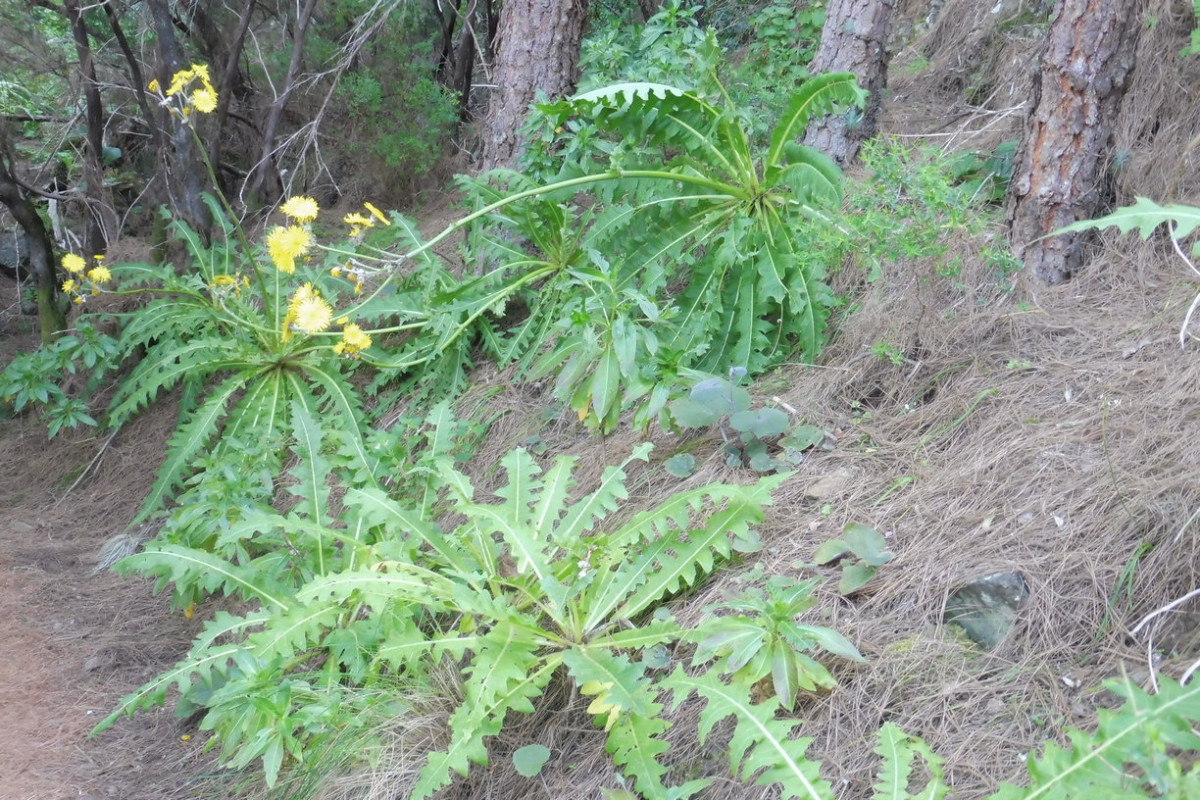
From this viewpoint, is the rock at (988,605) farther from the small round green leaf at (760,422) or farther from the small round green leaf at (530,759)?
the small round green leaf at (530,759)

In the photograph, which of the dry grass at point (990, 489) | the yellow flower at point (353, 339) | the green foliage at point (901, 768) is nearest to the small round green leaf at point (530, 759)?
the dry grass at point (990, 489)

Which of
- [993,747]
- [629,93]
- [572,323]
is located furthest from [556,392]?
[993,747]

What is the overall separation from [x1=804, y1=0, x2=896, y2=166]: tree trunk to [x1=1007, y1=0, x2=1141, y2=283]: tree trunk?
122cm

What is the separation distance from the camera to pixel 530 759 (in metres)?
2.38

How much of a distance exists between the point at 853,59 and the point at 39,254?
5001 millimetres

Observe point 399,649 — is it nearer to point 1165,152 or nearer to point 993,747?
point 993,747

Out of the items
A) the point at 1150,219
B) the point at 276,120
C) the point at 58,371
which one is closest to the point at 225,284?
the point at 58,371

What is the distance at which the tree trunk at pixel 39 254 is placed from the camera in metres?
5.81

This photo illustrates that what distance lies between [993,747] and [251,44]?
269 inches

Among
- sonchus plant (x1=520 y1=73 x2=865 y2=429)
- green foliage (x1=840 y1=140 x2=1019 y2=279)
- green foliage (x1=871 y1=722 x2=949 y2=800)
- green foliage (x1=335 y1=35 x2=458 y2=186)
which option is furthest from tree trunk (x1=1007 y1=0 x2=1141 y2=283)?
green foliage (x1=335 y1=35 x2=458 y2=186)

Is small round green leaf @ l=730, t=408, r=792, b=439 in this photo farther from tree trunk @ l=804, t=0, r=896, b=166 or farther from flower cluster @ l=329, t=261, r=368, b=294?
tree trunk @ l=804, t=0, r=896, b=166

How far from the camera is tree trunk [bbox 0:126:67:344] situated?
581 centimetres

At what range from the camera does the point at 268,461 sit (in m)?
4.04

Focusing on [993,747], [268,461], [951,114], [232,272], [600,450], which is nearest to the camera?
[993,747]
